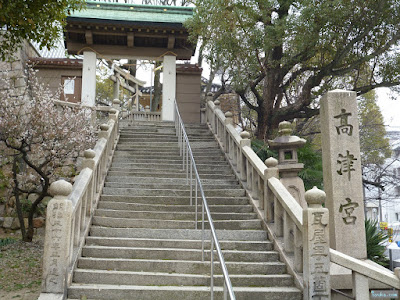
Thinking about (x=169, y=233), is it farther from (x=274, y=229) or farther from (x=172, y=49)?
(x=172, y=49)

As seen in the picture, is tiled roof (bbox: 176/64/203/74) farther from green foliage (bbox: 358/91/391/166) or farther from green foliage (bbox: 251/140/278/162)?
green foliage (bbox: 358/91/391/166)

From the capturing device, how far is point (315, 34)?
966cm

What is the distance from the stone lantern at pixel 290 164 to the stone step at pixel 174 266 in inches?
79.0

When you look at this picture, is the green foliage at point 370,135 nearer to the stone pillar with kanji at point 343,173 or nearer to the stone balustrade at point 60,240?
the stone pillar with kanji at point 343,173

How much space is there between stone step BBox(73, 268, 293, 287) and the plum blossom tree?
3.86 meters

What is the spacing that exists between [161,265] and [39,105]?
6340mm

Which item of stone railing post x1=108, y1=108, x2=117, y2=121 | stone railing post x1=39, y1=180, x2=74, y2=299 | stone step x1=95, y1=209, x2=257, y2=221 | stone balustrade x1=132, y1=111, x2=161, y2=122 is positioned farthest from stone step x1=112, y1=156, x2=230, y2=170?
stone balustrade x1=132, y1=111, x2=161, y2=122

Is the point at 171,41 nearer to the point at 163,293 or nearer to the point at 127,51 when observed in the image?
the point at 127,51

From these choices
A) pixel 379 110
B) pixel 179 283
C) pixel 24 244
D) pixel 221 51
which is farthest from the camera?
pixel 379 110

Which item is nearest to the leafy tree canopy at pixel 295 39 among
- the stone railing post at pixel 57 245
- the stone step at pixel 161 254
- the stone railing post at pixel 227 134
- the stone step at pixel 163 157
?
the stone railing post at pixel 227 134

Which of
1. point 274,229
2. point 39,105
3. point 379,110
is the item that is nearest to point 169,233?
point 274,229

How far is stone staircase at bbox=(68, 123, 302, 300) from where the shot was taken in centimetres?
506

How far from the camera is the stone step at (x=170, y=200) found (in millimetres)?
7660

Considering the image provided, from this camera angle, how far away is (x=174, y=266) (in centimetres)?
555
